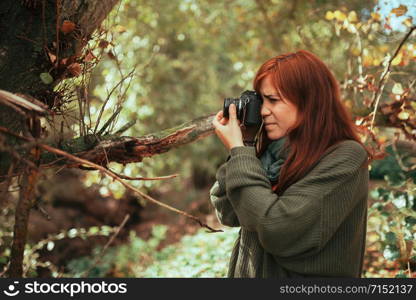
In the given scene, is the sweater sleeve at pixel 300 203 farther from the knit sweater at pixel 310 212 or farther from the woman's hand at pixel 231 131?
the woman's hand at pixel 231 131

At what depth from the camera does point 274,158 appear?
1.97m

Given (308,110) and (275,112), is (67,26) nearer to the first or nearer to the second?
(275,112)

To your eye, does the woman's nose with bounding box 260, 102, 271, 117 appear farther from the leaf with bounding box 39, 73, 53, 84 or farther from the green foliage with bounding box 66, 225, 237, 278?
the green foliage with bounding box 66, 225, 237, 278

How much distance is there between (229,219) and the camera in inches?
78.9

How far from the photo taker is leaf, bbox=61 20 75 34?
2.05 m

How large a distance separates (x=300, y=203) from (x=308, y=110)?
396mm

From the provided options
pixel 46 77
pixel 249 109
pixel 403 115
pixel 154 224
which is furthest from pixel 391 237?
pixel 154 224

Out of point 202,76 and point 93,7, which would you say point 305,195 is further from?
point 202,76

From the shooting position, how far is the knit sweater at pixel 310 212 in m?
1.62

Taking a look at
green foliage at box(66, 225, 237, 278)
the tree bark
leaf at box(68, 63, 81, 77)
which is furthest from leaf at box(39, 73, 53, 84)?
green foliage at box(66, 225, 237, 278)

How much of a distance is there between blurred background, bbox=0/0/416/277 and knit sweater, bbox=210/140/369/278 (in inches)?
45.7

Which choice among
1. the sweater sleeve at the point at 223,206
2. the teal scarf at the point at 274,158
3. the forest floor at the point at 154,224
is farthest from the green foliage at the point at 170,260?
the teal scarf at the point at 274,158

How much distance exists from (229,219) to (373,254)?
10.6 ft

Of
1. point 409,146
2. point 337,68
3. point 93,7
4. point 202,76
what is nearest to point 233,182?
point 93,7
